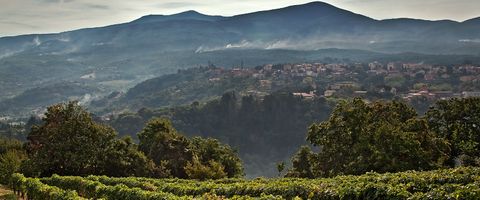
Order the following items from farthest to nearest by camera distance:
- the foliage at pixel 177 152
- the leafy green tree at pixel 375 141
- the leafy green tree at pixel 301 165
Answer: the leafy green tree at pixel 301 165 < the foliage at pixel 177 152 < the leafy green tree at pixel 375 141

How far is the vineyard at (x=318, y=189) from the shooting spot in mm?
18875

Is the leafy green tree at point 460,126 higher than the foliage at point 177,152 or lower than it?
higher

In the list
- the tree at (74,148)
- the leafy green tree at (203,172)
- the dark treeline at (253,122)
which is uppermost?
the tree at (74,148)

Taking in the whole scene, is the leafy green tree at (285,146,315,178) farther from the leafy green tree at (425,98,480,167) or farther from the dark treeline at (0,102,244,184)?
the leafy green tree at (425,98,480,167)

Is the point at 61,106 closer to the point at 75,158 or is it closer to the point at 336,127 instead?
the point at 75,158

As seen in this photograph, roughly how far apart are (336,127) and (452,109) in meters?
10.6

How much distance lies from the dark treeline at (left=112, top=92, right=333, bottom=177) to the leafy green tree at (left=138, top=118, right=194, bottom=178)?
4407 inches

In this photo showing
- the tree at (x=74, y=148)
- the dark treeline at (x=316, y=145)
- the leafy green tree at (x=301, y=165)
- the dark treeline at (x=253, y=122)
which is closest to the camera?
the dark treeline at (x=316, y=145)

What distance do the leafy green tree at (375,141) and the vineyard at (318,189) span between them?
10648mm

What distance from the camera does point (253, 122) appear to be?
190 metres

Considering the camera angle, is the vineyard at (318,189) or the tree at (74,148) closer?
the vineyard at (318,189)

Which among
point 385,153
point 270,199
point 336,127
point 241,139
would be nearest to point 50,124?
point 336,127

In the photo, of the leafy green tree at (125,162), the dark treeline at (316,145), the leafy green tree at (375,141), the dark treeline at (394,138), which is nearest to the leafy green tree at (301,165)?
the dark treeline at (316,145)

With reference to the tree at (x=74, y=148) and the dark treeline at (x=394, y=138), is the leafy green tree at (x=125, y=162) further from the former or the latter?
the dark treeline at (x=394, y=138)
